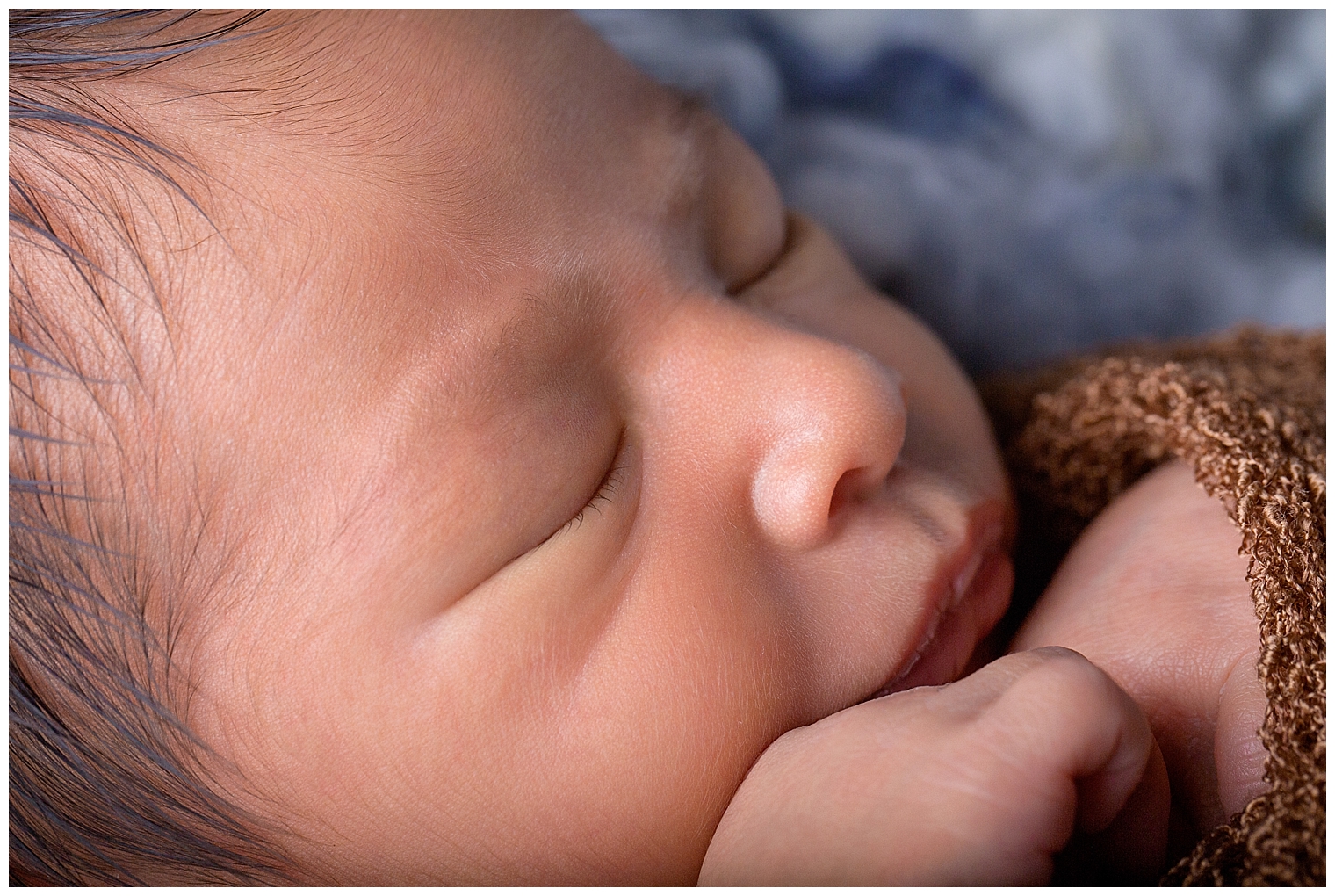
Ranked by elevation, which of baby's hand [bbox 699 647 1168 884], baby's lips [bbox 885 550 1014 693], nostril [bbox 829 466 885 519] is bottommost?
baby's lips [bbox 885 550 1014 693]

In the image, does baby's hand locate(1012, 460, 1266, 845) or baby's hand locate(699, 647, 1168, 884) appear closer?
baby's hand locate(699, 647, 1168, 884)

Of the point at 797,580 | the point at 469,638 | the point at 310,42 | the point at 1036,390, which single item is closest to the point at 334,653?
the point at 469,638

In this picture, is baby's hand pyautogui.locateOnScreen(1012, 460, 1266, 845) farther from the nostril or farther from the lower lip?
the nostril

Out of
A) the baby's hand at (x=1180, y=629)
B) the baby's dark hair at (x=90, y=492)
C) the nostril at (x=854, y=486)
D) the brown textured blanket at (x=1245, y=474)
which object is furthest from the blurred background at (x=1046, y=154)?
the baby's dark hair at (x=90, y=492)

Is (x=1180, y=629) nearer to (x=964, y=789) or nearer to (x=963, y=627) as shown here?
(x=963, y=627)

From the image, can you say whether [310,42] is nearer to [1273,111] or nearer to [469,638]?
[469,638]

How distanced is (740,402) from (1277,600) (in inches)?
14.8

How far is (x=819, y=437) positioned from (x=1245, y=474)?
1.05 feet

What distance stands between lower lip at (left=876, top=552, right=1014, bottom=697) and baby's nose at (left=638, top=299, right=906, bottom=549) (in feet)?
0.41

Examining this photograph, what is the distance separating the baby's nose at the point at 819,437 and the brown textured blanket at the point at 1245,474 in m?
0.26

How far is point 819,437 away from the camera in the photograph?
2.35 ft

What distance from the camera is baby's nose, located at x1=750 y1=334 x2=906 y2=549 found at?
2.31 feet

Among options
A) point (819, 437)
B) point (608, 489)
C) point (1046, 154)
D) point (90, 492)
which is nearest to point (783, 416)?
point (819, 437)

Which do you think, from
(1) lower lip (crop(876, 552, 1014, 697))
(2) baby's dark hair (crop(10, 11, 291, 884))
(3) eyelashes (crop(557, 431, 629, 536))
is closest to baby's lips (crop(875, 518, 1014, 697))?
(1) lower lip (crop(876, 552, 1014, 697))
